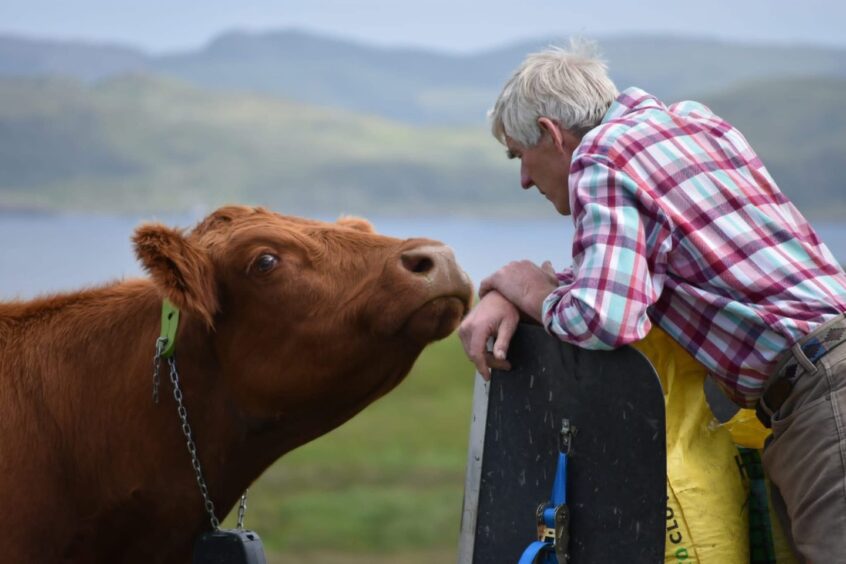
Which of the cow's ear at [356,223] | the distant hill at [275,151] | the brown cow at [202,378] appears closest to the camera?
the brown cow at [202,378]

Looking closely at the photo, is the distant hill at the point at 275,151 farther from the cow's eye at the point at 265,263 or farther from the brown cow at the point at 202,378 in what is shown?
the cow's eye at the point at 265,263

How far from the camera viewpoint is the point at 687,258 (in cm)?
284

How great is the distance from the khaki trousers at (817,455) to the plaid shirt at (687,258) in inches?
4.0

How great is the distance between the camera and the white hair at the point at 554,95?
3021 millimetres

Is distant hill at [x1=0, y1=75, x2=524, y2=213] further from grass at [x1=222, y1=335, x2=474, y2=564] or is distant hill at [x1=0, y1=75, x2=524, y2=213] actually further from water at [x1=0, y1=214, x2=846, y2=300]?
grass at [x1=222, y1=335, x2=474, y2=564]

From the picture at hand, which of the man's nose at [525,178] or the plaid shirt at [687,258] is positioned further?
the man's nose at [525,178]

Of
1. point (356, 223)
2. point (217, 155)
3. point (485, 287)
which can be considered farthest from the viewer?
point (217, 155)

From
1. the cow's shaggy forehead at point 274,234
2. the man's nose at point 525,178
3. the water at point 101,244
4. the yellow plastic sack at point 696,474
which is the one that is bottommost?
the yellow plastic sack at point 696,474

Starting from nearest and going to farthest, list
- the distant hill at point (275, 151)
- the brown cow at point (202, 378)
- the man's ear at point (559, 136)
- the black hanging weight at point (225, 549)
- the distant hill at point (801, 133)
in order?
the man's ear at point (559, 136)
the brown cow at point (202, 378)
the black hanging weight at point (225, 549)
the distant hill at point (801, 133)
the distant hill at point (275, 151)

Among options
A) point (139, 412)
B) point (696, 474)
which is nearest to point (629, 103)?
point (696, 474)

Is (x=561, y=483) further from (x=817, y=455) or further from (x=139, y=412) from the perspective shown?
(x=139, y=412)

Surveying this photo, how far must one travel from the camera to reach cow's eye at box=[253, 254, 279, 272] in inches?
130

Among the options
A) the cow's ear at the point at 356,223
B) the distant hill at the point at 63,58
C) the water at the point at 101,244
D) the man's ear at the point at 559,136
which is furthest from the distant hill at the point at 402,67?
the man's ear at the point at 559,136

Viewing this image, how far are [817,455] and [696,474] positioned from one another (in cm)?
31
